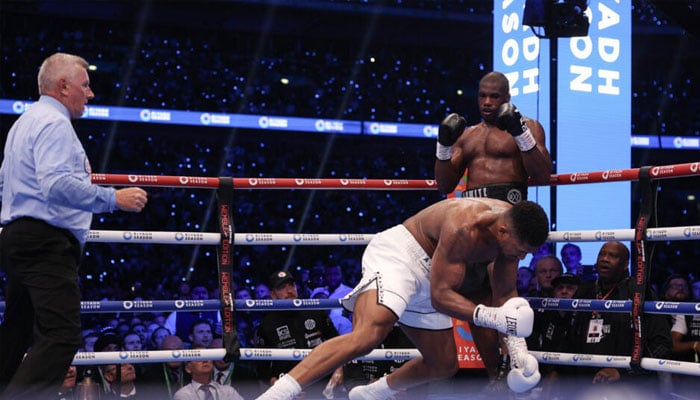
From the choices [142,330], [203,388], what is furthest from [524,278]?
[142,330]

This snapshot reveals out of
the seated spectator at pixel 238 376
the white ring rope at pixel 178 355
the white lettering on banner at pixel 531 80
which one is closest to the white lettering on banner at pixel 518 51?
the white lettering on banner at pixel 531 80

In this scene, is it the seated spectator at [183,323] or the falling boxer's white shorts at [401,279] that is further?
the seated spectator at [183,323]

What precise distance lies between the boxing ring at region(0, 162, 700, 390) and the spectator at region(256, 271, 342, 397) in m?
0.75

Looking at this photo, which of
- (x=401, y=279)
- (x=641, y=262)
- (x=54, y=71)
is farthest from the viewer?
(x=641, y=262)

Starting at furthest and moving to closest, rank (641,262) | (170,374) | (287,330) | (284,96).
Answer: (284,96) < (170,374) < (287,330) < (641,262)

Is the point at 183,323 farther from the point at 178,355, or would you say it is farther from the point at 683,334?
the point at 683,334

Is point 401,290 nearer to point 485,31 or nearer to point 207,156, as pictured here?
point 207,156

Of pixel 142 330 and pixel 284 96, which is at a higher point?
pixel 284 96

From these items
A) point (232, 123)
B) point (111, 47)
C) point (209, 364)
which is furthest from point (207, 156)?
point (209, 364)

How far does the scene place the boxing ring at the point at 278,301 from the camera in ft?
10.9

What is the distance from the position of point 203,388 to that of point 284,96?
1006 centimetres

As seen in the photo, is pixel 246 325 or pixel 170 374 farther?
pixel 246 325

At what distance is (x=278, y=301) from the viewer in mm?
3578

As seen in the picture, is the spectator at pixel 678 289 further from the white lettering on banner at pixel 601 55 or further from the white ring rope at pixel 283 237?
the white lettering on banner at pixel 601 55
